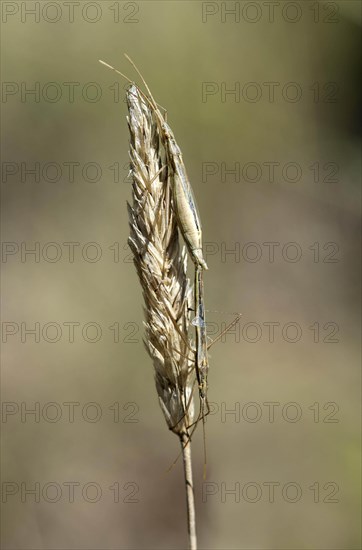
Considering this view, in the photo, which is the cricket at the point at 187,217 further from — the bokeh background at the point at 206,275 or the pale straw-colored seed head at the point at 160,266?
the bokeh background at the point at 206,275

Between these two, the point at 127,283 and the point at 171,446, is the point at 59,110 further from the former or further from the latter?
the point at 171,446

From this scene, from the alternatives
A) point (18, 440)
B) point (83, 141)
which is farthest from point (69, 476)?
point (83, 141)

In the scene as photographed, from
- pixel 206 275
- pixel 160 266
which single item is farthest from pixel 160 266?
pixel 206 275

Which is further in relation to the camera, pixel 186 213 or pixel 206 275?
pixel 206 275

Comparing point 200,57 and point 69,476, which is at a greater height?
point 200,57

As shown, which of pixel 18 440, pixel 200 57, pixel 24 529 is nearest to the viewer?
pixel 24 529

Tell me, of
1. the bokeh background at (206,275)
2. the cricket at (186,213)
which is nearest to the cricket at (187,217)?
the cricket at (186,213)

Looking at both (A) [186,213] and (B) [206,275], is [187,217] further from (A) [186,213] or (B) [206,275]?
(B) [206,275]
